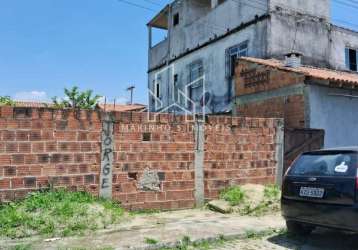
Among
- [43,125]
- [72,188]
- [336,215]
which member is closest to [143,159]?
[72,188]

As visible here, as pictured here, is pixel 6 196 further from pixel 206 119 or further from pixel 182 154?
pixel 206 119

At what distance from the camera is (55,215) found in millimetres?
6730

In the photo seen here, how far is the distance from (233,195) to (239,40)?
10.4 meters

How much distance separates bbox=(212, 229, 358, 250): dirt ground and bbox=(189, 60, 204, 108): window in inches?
536

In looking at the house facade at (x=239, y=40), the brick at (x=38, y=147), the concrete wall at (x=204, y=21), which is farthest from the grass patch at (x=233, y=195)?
the concrete wall at (x=204, y=21)

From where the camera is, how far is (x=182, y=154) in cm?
871

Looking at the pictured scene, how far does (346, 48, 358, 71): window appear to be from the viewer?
1928 centimetres

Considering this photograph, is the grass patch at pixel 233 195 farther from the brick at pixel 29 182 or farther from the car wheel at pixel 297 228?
the brick at pixel 29 182

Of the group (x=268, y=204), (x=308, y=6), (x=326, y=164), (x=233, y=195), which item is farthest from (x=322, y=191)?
(x=308, y=6)

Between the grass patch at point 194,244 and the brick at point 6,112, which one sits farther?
the brick at point 6,112

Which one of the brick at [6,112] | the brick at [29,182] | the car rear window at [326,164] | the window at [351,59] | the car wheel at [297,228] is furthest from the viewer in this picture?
the window at [351,59]

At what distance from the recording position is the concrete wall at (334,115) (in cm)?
1232

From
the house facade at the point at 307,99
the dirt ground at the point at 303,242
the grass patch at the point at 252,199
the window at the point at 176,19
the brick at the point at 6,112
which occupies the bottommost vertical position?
the dirt ground at the point at 303,242

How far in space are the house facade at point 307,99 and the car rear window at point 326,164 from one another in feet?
20.0
